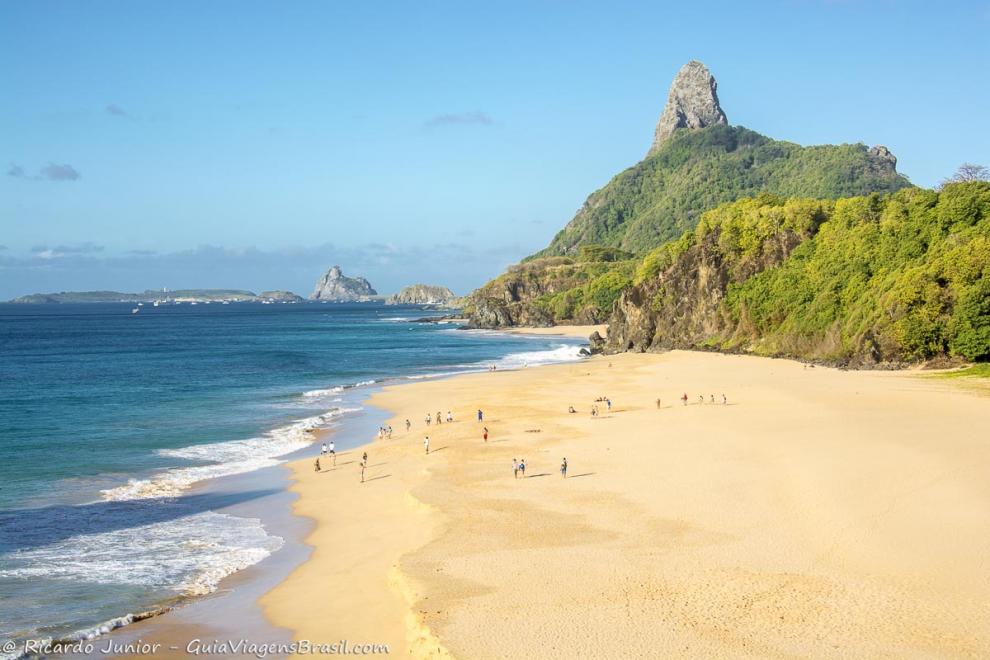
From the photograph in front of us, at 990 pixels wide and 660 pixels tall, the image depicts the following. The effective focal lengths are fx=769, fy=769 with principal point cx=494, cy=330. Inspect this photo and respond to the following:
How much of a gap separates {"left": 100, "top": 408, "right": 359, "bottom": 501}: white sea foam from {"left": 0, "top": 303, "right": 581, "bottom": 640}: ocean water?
13cm

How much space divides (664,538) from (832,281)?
73.0 m

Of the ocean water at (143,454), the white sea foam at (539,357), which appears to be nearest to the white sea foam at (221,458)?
the ocean water at (143,454)

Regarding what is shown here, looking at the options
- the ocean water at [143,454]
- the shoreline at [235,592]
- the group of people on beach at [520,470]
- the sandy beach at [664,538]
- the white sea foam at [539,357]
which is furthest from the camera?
the white sea foam at [539,357]

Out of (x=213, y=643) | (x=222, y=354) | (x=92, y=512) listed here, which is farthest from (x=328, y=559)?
(x=222, y=354)

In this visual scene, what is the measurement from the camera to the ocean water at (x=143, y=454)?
25.5m

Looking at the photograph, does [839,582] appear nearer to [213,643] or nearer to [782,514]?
[782,514]

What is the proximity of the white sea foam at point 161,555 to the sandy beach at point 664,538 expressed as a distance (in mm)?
2599

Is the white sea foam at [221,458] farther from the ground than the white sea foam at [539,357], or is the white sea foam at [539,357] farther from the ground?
the white sea foam at [539,357]

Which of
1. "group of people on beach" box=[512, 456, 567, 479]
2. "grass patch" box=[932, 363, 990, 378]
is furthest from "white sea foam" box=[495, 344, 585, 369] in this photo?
"group of people on beach" box=[512, 456, 567, 479]

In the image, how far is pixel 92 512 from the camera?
112 feet

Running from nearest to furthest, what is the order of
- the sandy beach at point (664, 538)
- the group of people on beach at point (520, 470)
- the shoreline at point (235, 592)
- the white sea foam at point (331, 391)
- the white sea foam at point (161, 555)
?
1. the sandy beach at point (664, 538)
2. the shoreline at point (235, 592)
3. the white sea foam at point (161, 555)
4. the group of people on beach at point (520, 470)
5. the white sea foam at point (331, 391)

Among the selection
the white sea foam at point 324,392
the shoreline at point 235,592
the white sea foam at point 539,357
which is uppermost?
the white sea foam at point 539,357

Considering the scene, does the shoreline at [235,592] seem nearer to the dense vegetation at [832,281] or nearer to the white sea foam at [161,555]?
the white sea foam at [161,555]

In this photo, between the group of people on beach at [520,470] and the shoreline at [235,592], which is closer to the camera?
the shoreline at [235,592]
